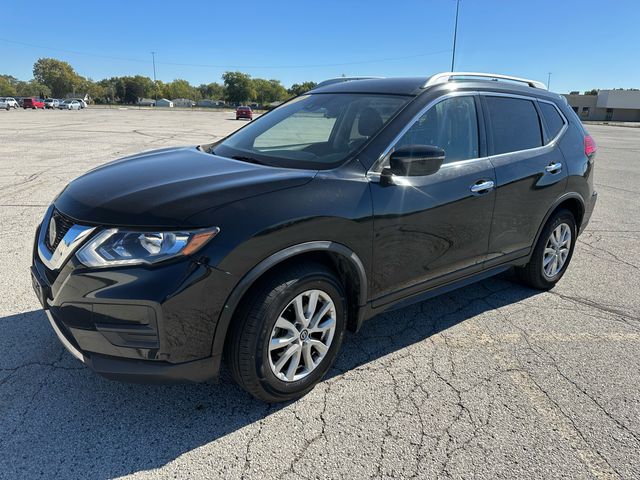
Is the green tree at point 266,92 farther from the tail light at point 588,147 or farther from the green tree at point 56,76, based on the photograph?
the tail light at point 588,147

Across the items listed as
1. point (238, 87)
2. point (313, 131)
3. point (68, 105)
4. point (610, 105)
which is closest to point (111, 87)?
point (238, 87)

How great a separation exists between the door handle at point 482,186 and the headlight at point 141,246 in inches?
78.1

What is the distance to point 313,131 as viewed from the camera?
395cm

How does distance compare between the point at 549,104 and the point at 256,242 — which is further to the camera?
the point at 549,104

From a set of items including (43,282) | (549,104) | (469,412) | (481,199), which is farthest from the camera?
(549,104)

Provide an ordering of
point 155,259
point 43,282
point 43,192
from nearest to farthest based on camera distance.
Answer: point 155,259 → point 43,282 → point 43,192

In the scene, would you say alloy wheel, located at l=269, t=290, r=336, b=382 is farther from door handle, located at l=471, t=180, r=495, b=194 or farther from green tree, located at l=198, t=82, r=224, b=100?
green tree, located at l=198, t=82, r=224, b=100

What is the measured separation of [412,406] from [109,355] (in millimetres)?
1680

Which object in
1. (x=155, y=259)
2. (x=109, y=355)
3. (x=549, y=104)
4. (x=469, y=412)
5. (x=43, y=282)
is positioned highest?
(x=549, y=104)

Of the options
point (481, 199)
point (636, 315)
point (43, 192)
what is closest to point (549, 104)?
point (481, 199)

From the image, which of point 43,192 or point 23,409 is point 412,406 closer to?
point 23,409

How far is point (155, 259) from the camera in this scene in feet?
7.22

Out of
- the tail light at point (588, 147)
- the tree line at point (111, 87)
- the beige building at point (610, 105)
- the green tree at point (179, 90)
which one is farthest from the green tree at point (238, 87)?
the tail light at point (588, 147)

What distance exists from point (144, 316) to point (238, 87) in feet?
445
